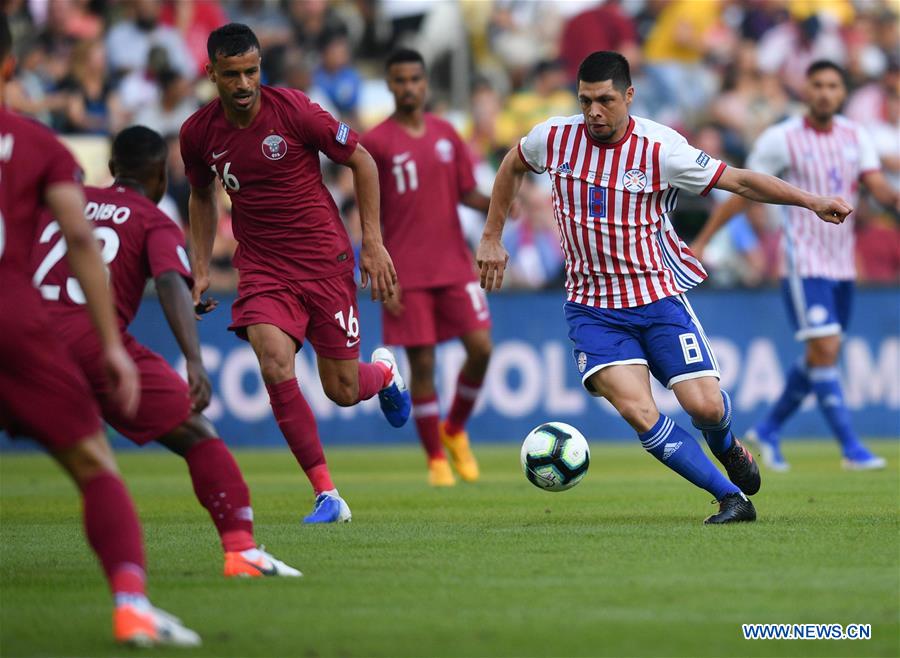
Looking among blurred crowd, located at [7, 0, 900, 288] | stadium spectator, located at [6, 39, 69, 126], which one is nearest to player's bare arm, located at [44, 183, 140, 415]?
blurred crowd, located at [7, 0, 900, 288]

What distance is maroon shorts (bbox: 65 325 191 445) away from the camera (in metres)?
6.14

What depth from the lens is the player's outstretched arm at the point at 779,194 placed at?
302 inches

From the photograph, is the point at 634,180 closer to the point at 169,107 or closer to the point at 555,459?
the point at 555,459

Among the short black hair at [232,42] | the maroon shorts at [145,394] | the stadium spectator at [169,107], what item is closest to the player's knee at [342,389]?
the short black hair at [232,42]

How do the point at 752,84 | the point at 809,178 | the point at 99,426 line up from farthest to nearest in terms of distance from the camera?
the point at 752,84 → the point at 809,178 → the point at 99,426

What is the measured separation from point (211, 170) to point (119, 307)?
7.74ft

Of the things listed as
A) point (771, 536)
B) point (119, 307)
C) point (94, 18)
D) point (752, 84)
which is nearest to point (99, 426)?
point (119, 307)

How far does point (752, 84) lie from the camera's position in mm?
21062

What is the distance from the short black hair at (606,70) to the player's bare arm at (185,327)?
2.83 meters

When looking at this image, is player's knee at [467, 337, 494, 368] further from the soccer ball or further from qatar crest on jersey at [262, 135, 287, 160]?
qatar crest on jersey at [262, 135, 287, 160]

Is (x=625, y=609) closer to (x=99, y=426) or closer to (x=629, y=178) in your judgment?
(x=99, y=426)

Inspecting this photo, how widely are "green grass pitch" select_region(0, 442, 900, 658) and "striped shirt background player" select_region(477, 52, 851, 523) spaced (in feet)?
1.54

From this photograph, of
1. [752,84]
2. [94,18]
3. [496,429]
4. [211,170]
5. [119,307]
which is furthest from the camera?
[752,84]

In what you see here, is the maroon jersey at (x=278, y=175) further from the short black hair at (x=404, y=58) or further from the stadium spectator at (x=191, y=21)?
the stadium spectator at (x=191, y=21)
